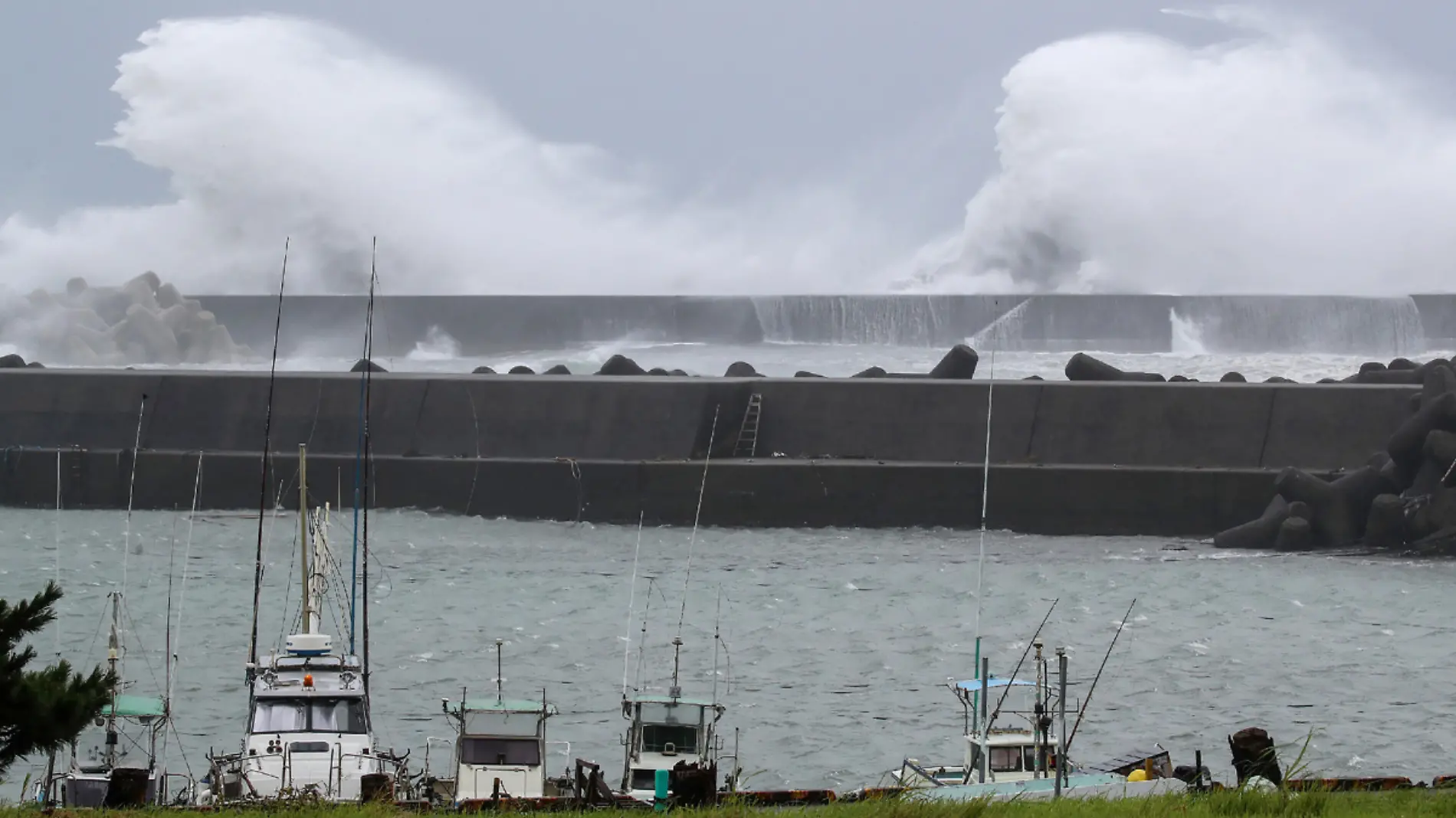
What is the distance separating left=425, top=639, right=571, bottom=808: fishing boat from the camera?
35.5 ft

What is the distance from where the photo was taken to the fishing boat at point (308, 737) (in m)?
10.6

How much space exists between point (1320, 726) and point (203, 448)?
64.1 ft

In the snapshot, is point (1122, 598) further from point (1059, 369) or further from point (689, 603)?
point (1059, 369)

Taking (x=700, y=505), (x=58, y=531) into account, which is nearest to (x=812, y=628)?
(x=700, y=505)

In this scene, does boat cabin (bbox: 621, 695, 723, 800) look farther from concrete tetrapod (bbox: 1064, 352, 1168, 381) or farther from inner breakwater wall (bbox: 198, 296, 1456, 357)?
inner breakwater wall (bbox: 198, 296, 1456, 357)

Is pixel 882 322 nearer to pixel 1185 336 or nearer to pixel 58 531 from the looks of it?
pixel 1185 336

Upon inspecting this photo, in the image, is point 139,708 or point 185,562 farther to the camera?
point 185,562

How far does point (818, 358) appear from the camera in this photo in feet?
166

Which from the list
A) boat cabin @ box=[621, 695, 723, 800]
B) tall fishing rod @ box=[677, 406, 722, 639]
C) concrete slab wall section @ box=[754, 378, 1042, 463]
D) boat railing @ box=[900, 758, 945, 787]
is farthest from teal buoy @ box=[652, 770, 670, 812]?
concrete slab wall section @ box=[754, 378, 1042, 463]

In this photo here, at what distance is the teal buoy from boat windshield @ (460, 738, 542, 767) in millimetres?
1787

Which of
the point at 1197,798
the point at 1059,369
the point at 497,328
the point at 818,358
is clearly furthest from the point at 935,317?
the point at 1197,798

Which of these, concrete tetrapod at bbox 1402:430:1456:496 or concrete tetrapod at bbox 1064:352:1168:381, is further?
concrete tetrapod at bbox 1064:352:1168:381

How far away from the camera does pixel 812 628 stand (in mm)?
19062

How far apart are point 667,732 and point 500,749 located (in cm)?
112
